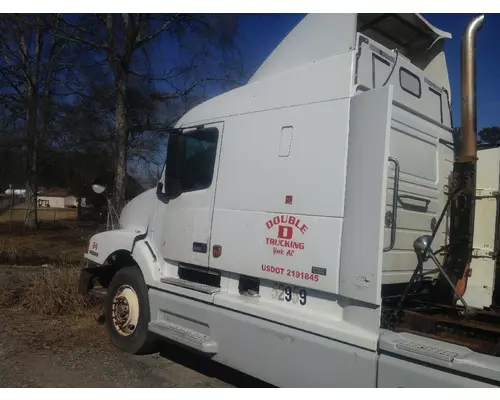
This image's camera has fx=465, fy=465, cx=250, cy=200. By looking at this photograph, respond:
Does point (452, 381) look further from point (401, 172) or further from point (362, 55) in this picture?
point (362, 55)

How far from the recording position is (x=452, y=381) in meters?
2.65

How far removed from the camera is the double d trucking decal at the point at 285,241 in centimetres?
350

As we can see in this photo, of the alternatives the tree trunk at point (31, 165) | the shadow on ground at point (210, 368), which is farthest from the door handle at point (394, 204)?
the tree trunk at point (31, 165)

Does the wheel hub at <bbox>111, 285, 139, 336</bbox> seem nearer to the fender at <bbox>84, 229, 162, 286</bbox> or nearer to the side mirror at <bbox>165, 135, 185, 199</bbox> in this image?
the fender at <bbox>84, 229, 162, 286</bbox>

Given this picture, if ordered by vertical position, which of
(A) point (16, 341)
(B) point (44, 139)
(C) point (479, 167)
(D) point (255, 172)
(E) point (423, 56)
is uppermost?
(B) point (44, 139)

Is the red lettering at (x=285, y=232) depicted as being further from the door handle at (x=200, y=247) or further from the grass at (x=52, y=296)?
the grass at (x=52, y=296)

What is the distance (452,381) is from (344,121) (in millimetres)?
1837

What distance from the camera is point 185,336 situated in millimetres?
4234

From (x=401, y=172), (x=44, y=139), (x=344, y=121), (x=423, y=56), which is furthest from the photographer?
(x=44, y=139)

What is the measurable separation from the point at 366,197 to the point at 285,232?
74cm

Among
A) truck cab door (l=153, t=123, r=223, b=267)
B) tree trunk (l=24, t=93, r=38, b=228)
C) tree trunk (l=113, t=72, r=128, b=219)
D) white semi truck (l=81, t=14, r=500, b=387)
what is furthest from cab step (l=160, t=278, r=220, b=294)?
tree trunk (l=24, t=93, r=38, b=228)

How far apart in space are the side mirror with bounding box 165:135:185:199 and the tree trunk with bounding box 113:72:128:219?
336 inches

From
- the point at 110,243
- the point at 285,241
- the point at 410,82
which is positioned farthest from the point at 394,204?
the point at 110,243

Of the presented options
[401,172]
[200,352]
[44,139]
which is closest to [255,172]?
[401,172]
